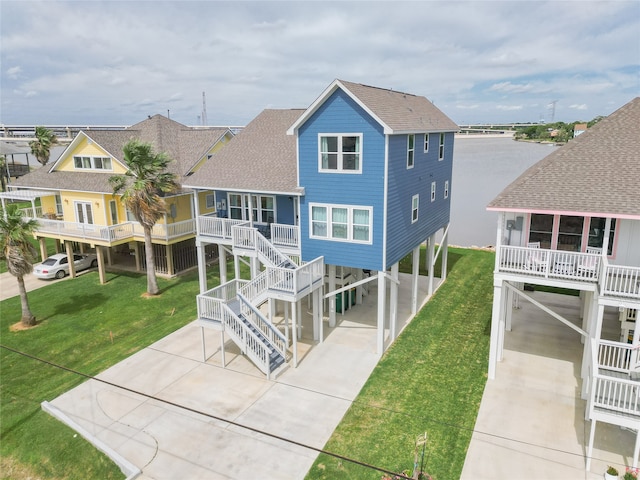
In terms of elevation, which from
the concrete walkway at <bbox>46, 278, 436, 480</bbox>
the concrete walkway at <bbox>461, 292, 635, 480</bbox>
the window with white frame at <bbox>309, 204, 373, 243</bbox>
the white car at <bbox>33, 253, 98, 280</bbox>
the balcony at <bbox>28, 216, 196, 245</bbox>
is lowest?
the concrete walkway at <bbox>46, 278, 436, 480</bbox>

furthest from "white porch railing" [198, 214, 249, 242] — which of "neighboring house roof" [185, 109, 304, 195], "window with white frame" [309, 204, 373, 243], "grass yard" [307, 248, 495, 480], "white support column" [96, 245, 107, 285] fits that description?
"grass yard" [307, 248, 495, 480]

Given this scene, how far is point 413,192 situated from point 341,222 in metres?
4.24

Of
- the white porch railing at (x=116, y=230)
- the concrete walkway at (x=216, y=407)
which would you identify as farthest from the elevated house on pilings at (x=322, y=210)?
the white porch railing at (x=116, y=230)

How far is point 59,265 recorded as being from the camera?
29234mm

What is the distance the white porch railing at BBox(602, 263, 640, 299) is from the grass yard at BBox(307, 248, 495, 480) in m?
5.44

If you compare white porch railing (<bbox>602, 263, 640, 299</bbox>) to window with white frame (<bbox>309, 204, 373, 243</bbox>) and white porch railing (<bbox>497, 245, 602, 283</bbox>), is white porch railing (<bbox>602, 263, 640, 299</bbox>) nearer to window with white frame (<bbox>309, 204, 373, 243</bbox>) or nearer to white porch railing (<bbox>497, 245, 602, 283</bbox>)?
white porch railing (<bbox>497, 245, 602, 283</bbox>)

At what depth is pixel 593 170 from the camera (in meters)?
15.6

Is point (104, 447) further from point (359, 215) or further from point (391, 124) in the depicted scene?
point (391, 124)

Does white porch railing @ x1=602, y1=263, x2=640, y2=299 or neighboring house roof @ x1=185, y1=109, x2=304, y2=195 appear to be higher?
neighboring house roof @ x1=185, y1=109, x2=304, y2=195

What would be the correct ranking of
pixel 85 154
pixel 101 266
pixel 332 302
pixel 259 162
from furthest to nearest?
pixel 85 154, pixel 101 266, pixel 259 162, pixel 332 302

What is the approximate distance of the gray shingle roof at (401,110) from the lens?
1731 cm

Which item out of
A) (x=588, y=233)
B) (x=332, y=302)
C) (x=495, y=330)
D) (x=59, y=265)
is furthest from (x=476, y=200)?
(x=59, y=265)

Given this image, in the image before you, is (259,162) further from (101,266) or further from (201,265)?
(101,266)

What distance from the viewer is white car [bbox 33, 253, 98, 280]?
2883cm
